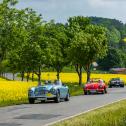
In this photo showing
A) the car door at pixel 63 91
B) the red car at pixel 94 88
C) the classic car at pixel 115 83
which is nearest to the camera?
the car door at pixel 63 91

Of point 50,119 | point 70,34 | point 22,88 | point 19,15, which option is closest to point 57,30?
point 70,34

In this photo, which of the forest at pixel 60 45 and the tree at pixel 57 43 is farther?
the tree at pixel 57 43

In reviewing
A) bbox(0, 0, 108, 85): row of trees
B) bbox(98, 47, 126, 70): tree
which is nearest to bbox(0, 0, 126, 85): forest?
bbox(0, 0, 108, 85): row of trees

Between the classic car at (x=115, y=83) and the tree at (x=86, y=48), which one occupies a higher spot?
the tree at (x=86, y=48)

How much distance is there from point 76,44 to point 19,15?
2347 centimetres

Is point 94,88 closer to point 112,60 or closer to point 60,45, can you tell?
point 60,45

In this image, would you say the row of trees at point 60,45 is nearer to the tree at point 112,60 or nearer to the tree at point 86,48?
the tree at point 86,48

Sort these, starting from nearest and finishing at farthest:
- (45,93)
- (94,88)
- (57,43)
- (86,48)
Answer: (45,93)
(94,88)
(86,48)
(57,43)

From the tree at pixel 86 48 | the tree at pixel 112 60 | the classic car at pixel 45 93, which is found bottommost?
the classic car at pixel 45 93

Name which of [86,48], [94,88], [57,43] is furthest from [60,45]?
[94,88]

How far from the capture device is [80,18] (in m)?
74.4

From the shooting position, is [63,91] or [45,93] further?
[63,91]

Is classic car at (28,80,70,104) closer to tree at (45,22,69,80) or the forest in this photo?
the forest

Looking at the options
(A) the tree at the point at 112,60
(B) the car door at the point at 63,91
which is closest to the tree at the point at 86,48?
(B) the car door at the point at 63,91
